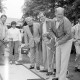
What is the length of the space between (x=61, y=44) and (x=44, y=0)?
18946 millimetres

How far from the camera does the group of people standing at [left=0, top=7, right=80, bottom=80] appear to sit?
7.11m

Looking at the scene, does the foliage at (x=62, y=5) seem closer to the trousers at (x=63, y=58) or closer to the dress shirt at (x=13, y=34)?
the dress shirt at (x=13, y=34)

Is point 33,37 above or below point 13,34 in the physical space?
above

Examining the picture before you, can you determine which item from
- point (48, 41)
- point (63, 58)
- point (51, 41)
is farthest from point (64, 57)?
point (48, 41)

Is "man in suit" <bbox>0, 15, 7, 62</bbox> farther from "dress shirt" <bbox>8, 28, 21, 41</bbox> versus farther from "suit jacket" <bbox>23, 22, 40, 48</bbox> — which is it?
"dress shirt" <bbox>8, 28, 21, 41</bbox>

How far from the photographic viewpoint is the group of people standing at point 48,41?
7.11m

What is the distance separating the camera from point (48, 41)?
29.5 feet

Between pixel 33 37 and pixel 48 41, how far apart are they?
1423 millimetres

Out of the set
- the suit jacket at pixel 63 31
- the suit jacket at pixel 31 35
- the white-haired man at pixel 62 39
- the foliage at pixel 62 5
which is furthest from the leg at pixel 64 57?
the foliage at pixel 62 5

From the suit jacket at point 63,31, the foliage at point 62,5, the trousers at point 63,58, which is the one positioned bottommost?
the trousers at point 63,58

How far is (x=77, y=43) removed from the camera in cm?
1063

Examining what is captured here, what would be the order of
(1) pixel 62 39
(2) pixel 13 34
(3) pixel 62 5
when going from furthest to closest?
(3) pixel 62 5 → (2) pixel 13 34 → (1) pixel 62 39

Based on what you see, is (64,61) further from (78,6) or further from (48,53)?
(78,6)

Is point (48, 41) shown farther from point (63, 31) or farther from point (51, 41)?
point (63, 31)
